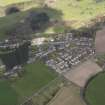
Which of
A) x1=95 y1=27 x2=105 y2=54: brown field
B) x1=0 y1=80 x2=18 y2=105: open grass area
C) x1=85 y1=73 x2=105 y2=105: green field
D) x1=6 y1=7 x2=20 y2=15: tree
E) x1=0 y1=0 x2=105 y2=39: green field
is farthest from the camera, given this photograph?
x1=6 y1=7 x2=20 y2=15: tree

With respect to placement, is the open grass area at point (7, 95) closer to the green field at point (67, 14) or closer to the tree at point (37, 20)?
the green field at point (67, 14)

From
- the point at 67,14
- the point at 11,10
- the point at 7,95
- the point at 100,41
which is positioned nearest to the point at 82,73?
the point at 100,41

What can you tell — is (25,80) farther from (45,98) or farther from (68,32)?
(68,32)

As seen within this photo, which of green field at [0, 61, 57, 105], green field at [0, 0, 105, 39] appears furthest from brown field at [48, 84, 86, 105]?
green field at [0, 0, 105, 39]

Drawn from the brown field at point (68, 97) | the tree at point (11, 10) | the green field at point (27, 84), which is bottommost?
the brown field at point (68, 97)

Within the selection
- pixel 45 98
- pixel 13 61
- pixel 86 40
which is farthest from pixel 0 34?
pixel 45 98

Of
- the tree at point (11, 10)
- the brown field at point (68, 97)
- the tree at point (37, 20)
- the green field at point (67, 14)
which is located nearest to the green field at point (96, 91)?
the brown field at point (68, 97)

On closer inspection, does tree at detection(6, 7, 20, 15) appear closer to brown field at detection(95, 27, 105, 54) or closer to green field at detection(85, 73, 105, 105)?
brown field at detection(95, 27, 105, 54)

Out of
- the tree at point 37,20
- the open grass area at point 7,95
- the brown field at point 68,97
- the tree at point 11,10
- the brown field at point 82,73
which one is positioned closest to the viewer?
the brown field at point 68,97
